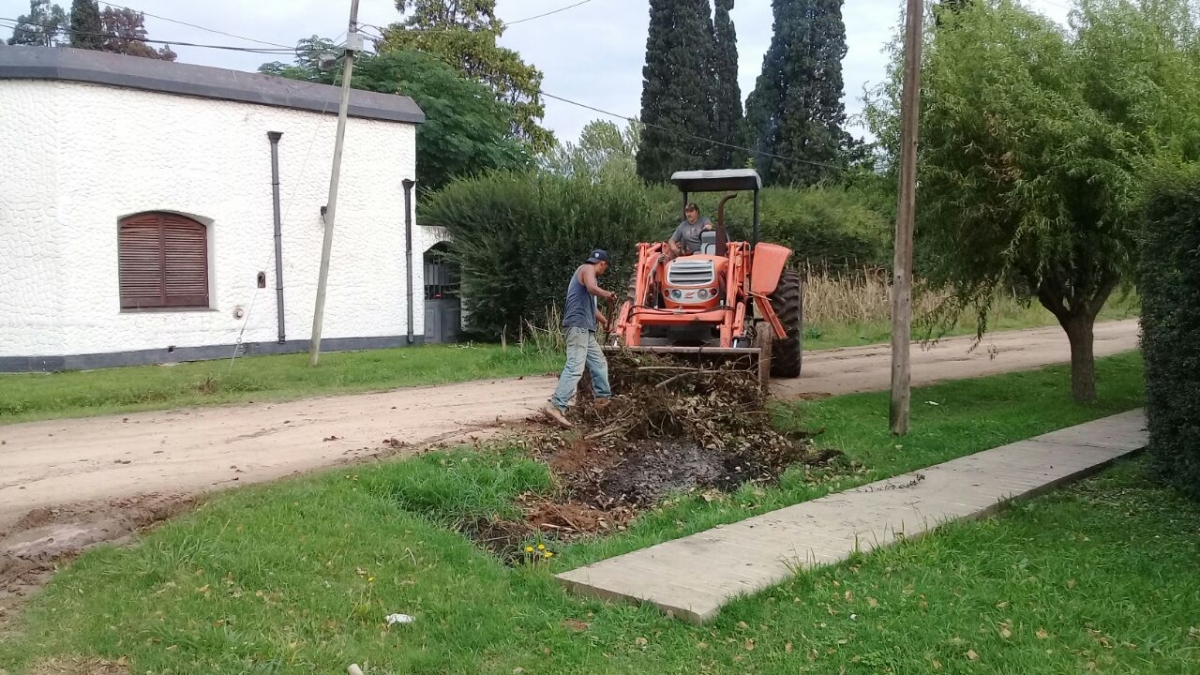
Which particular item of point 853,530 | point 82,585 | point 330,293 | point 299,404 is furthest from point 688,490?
point 330,293

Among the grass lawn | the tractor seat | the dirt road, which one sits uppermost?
the tractor seat

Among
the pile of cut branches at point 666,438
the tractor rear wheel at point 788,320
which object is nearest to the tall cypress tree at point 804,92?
the tractor rear wheel at point 788,320

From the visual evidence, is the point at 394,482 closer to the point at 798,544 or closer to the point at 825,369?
Result: the point at 798,544

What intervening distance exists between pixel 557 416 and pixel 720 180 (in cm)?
473

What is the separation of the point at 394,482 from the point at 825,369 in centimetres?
1052

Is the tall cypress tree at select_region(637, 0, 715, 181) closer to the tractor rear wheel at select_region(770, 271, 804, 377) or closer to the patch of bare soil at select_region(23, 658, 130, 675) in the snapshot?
the tractor rear wheel at select_region(770, 271, 804, 377)

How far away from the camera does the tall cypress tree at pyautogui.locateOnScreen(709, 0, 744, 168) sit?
128 ft

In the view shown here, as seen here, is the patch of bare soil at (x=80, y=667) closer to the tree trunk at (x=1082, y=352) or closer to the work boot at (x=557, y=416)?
the work boot at (x=557, y=416)

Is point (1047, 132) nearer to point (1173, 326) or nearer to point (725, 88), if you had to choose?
point (1173, 326)

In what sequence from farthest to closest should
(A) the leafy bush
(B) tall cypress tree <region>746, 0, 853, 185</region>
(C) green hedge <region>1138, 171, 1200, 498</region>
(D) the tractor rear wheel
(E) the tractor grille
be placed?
(B) tall cypress tree <region>746, 0, 853, 185</region> < (A) the leafy bush < (D) the tractor rear wheel < (E) the tractor grille < (C) green hedge <region>1138, 171, 1200, 498</region>

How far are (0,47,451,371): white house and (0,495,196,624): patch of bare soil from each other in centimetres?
1047

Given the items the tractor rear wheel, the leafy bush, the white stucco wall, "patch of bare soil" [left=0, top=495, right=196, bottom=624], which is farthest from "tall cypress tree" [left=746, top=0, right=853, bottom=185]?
"patch of bare soil" [left=0, top=495, right=196, bottom=624]

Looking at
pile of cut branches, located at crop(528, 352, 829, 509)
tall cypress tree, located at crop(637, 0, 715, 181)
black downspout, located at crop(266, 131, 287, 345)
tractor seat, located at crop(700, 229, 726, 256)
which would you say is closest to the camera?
pile of cut branches, located at crop(528, 352, 829, 509)

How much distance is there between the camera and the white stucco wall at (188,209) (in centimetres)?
1608
